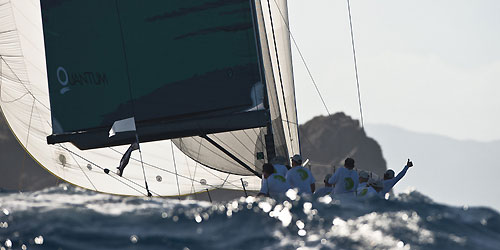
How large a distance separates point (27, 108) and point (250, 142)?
4.35 metres

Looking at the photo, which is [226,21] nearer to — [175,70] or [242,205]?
[175,70]

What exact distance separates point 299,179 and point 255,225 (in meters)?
2.65

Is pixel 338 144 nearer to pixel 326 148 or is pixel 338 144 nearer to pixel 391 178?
pixel 326 148

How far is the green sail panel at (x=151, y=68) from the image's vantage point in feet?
46.3

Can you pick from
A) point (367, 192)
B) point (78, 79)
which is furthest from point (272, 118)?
point (367, 192)

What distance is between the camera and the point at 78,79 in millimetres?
14727

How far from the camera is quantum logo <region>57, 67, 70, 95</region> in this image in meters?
14.8

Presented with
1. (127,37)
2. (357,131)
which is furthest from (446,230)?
(357,131)

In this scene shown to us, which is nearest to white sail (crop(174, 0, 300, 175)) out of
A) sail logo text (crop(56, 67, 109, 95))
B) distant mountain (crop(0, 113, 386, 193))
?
sail logo text (crop(56, 67, 109, 95))

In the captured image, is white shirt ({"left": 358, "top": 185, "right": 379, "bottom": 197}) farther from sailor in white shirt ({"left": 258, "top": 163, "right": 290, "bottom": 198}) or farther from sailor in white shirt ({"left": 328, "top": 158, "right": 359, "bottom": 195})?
sailor in white shirt ({"left": 258, "top": 163, "right": 290, "bottom": 198})

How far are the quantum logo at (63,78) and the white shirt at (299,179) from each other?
4758 mm

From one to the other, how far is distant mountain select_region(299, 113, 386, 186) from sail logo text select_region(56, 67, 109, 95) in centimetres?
4562

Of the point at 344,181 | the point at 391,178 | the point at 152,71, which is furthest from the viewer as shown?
the point at 152,71

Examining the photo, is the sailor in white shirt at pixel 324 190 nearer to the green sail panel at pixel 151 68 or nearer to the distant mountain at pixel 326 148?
the green sail panel at pixel 151 68
